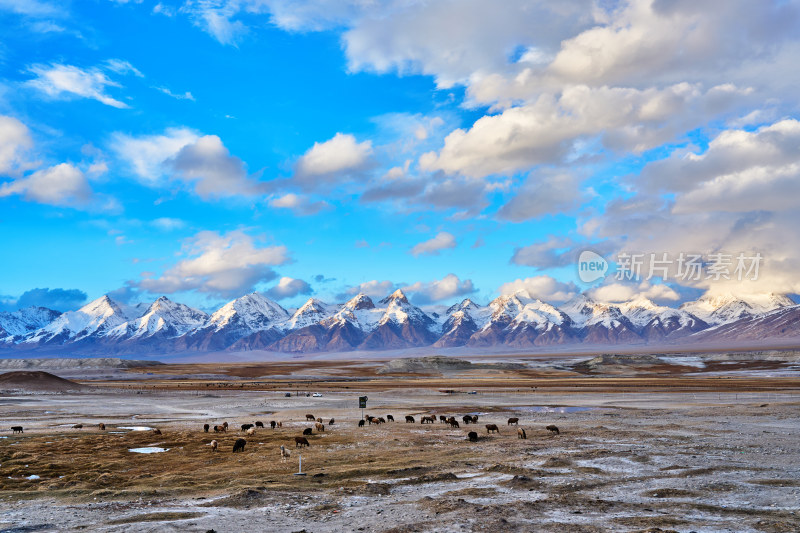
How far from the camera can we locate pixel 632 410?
6166 cm

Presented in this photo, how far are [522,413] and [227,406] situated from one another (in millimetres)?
38653

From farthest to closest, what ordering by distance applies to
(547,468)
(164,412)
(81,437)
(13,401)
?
(13,401)
(164,412)
(81,437)
(547,468)

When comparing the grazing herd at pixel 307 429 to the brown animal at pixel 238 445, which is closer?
the brown animal at pixel 238 445

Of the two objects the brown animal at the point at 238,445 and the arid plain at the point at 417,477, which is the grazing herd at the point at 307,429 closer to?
the brown animal at the point at 238,445

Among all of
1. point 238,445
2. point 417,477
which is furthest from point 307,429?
point 417,477

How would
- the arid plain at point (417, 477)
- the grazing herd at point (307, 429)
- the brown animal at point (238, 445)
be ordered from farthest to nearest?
the grazing herd at point (307, 429)
the brown animal at point (238, 445)
the arid plain at point (417, 477)

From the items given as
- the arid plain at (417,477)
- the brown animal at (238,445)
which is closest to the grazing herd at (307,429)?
the brown animal at (238,445)

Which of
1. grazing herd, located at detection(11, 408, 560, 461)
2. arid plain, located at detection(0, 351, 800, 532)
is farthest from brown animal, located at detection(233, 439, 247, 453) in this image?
arid plain, located at detection(0, 351, 800, 532)

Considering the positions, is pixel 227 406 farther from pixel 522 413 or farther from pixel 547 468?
pixel 547 468

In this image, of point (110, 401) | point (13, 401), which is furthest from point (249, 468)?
point (13, 401)

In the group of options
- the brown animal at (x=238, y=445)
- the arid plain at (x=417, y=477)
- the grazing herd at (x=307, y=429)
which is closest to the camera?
the arid plain at (x=417, y=477)

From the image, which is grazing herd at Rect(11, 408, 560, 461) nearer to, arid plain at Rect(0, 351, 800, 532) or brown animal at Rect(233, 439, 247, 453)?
brown animal at Rect(233, 439, 247, 453)

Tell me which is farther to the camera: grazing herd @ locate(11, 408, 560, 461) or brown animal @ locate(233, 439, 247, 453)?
grazing herd @ locate(11, 408, 560, 461)

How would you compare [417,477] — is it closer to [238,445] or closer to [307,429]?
[238,445]
